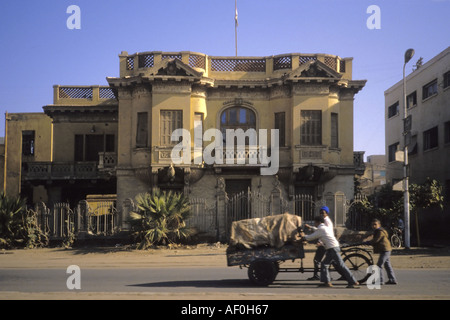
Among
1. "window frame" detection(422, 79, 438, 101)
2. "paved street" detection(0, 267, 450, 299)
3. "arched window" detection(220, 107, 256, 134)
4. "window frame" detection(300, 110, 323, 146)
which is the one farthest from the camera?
"window frame" detection(422, 79, 438, 101)

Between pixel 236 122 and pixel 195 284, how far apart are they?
15.3 m

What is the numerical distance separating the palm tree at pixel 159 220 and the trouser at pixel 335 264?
11626mm

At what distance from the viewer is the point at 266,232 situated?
37.2 feet

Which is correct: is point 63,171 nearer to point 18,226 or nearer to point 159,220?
point 18,226

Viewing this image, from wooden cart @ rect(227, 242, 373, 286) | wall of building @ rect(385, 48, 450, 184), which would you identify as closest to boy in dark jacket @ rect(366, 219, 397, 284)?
wooden cart @ rect(227, 242, 373, 286)

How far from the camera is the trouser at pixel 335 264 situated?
10547 millimetres

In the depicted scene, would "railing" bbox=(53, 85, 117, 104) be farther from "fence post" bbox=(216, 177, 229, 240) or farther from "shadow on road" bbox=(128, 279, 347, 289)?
"shadow on road" bbox=(128, 279, 347, 289)

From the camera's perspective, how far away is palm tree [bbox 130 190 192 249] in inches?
→ 842

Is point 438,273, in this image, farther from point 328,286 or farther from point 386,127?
point 386,127

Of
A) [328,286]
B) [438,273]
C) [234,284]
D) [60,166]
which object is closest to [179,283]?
[234,284]

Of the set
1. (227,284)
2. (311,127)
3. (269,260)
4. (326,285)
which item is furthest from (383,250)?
(311,127)

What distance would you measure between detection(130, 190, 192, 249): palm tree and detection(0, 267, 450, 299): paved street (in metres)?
5.86

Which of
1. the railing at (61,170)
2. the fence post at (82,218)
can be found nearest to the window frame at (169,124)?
the fence post at (82,218)
